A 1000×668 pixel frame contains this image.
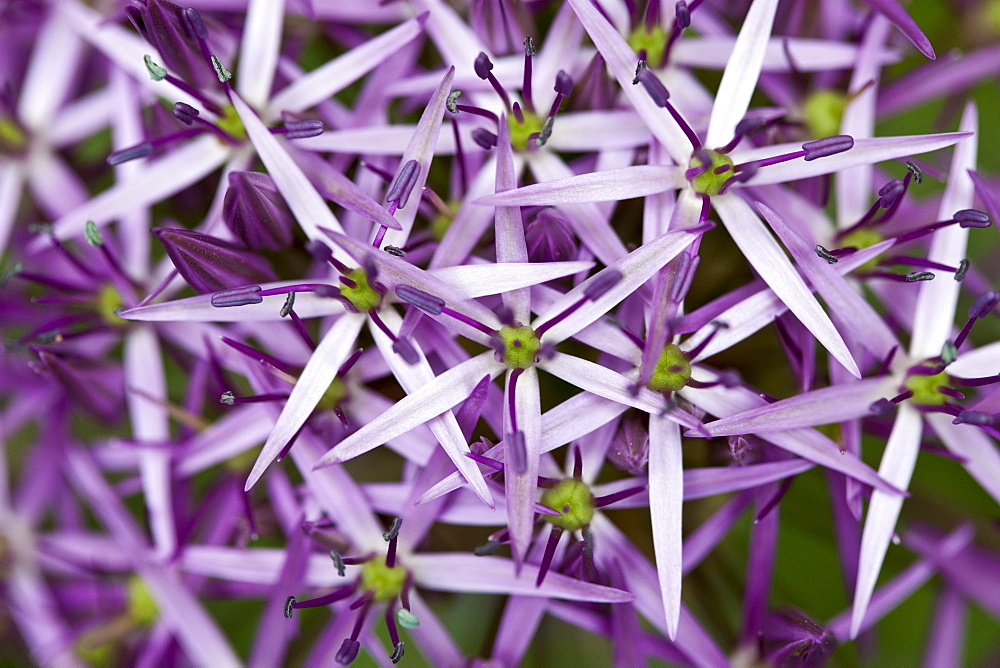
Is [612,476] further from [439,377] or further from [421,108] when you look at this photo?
[421,108]

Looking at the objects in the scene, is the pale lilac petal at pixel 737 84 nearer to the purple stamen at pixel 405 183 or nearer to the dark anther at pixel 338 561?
the purple stamen at pixel 405 183

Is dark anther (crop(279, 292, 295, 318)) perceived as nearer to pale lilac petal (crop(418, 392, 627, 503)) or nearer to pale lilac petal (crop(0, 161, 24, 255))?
pale lilac petal (crop(418, 392, 627, 503))

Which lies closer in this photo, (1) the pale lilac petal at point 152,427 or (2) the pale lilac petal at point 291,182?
(2) the pale lilac petal at point 291,182

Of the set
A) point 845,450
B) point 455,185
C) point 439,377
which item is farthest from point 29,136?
point 845,450

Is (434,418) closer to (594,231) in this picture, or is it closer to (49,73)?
(594,231)

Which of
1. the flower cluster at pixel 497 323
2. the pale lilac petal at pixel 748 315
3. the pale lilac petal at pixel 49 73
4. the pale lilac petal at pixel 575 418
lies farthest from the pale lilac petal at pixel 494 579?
the pale lilac petal at pixel 49 73

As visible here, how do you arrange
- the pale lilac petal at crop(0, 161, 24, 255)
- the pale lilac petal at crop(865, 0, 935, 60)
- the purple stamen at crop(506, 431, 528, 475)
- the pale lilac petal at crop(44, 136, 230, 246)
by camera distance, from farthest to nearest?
1. the pale lilac petal at crop(0, 161, 24, 255)
2. the pale lilac petal at crop(44, 136, 230, 246)
3. the pale lilac petal at crop(865, 0, 935, 60)
4. the purple stamen at crop(506, 431, 528, 475)

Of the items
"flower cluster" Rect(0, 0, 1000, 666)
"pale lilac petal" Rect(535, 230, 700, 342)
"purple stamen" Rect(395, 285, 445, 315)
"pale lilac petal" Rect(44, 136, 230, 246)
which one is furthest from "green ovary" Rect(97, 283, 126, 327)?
"pale lilac petal" Rect(535, 230, 700, 342)
